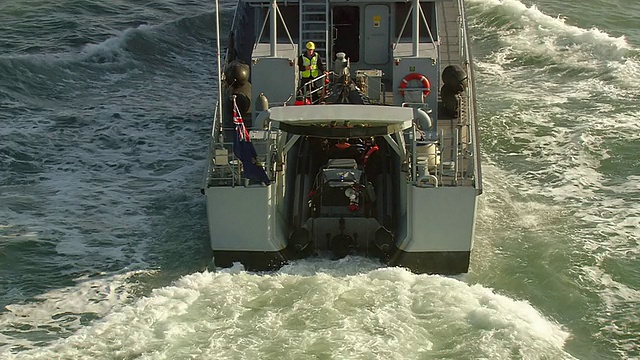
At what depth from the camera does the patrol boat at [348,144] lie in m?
14.6

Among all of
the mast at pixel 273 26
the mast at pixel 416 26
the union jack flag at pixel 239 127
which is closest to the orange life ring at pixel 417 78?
the mast at pixel 416 26

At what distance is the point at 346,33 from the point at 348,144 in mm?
2395

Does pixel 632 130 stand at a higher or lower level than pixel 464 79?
lower

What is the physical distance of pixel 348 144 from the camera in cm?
1695

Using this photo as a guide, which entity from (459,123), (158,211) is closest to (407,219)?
(459,123)

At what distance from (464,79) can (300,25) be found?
2848 millimetres

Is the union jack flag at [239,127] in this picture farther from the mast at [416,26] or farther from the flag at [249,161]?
the mast at [416,26]

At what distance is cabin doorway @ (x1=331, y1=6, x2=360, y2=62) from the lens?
59.9ft

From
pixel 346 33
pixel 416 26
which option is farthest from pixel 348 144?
pixel 346 33

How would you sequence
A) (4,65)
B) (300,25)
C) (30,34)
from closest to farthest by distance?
1. (300,25)
2. (4,65)
3. (30,34)

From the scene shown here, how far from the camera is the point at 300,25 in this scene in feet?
57.6

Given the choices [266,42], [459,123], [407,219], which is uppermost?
[266,42]

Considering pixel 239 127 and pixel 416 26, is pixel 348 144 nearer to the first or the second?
pixel 416 26

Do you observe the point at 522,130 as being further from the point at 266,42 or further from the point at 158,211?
the point at 158,211
